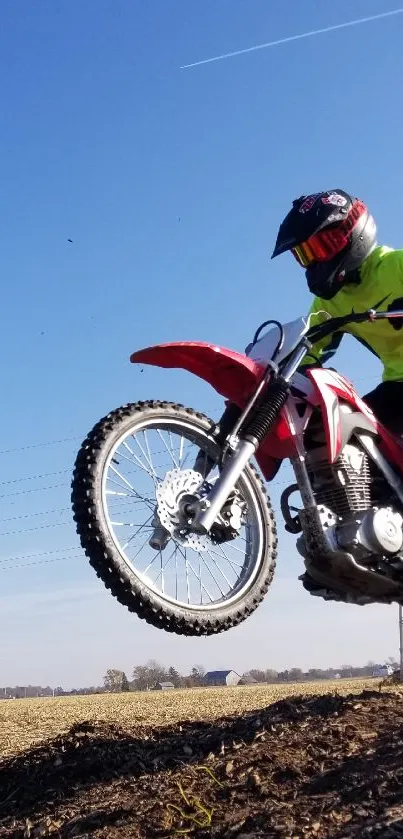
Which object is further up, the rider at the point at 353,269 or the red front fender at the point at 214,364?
the rider at the point at 353,269

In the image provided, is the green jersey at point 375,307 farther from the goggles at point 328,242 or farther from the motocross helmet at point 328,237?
Answer: the goggles at point 328,242

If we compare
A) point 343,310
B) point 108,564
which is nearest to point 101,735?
point 108,564

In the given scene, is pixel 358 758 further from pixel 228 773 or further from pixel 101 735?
pixel 101 735

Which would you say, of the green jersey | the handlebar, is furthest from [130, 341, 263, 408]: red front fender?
the green jersey

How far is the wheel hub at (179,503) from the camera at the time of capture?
553 centimetres

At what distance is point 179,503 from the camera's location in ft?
18.3

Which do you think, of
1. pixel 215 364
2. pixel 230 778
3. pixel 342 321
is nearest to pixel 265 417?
pixel 215 364

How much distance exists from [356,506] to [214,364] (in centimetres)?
127

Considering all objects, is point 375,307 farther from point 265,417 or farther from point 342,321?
point 265,417

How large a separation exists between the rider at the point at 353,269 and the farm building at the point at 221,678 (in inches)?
2223

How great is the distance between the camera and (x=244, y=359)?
19.4ft

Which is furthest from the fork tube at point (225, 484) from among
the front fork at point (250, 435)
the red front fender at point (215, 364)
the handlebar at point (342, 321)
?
the handlebar at point (342, 321)

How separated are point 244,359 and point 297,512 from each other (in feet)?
3.67

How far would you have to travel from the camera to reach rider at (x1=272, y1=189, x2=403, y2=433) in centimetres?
624
